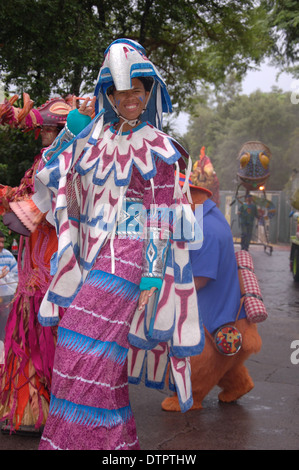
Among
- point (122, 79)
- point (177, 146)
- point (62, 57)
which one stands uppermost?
point (62, 57)

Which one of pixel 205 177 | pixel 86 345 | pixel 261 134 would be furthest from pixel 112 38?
pixel 261 134

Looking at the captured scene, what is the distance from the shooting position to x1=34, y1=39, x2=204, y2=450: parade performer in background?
2.73m

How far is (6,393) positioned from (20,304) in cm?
53

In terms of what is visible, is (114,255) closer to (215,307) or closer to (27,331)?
(27,331)

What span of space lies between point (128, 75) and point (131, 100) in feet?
0.46

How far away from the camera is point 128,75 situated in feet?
9.94

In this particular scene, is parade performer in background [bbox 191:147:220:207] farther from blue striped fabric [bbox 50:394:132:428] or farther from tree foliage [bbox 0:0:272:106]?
blue striped fabric [bbox 50:394:132:428]

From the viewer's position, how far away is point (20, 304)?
3.69 m

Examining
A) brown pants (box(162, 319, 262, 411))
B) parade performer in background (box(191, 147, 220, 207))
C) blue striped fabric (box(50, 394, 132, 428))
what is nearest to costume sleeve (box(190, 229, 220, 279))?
brown pants (box(162, 319, 262, 411))

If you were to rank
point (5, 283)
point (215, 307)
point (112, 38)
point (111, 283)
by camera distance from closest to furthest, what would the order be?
→ point (111, 283), point (215, 307), point (5, 283), point (112, 38)

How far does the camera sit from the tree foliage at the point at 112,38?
8438 mm
